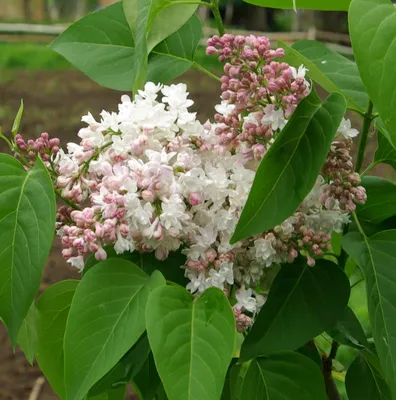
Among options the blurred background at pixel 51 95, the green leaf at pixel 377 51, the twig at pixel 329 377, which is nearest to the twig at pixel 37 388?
the blurred background at pixel 51 95

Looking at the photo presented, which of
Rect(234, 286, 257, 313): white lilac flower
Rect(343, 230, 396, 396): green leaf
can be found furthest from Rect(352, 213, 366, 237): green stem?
Rect(234, 286, 257, 313): white lilac flower

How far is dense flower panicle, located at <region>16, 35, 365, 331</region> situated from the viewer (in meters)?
0.53

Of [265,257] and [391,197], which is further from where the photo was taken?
[391,197]

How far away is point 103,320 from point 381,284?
21 centimetres

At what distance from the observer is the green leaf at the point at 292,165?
0.51 m

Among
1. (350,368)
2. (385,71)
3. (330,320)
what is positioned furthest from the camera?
(350,368)

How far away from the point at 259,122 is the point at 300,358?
0.20 meters

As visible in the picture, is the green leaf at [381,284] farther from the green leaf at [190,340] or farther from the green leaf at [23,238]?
the green leaf at [23,238]

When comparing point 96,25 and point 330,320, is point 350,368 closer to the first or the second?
point 330,320

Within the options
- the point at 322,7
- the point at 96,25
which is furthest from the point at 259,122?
the point at 96,25

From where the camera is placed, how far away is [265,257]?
0.55 meters

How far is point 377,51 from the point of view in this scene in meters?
0.49

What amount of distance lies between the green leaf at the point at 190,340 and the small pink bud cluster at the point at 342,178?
0.11 meters

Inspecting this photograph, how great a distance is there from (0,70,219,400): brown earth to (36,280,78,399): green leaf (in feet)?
5.46
